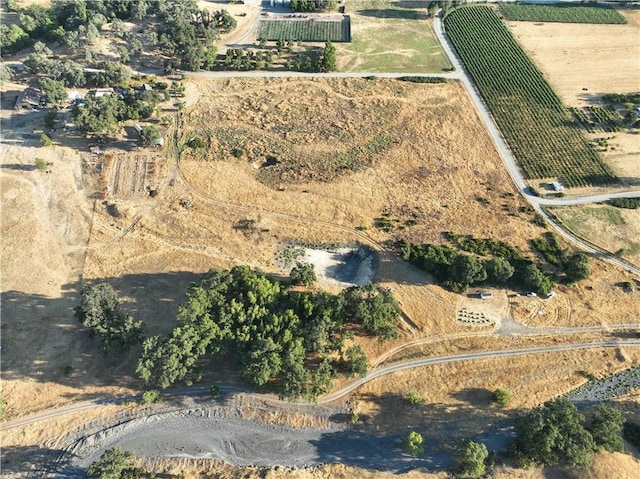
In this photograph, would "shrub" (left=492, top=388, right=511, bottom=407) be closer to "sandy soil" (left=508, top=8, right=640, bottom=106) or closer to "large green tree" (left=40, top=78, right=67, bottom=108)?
"sandy soil" (left=508, top=8, right=640, bottom=106)

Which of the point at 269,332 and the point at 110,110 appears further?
the point at 110,110

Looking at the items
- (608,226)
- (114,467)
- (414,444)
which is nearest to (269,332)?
(414,444)

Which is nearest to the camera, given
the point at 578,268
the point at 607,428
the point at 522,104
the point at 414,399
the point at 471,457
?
the point at 471,457

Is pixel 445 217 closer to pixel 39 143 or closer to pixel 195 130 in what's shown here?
pixel 195 130

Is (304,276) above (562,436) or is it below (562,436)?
above

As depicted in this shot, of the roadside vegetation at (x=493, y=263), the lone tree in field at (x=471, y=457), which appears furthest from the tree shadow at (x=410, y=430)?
the roadside vegetation at (x=493, y=263)

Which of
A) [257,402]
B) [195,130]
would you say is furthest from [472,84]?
[257,402]

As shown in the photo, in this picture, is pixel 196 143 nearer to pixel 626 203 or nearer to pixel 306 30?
pixel 306 30

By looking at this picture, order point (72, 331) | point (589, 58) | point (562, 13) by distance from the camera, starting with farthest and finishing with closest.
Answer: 1. point (562, 13)
2. point (589, 58)
3. point (72, 331)

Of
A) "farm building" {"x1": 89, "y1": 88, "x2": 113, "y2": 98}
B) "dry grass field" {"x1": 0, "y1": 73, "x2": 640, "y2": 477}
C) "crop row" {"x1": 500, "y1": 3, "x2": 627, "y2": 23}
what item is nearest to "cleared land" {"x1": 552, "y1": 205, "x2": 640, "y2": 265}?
"dry grass field" {"x1": 0, "y1": 73, "x2": 640, "y2": 477}

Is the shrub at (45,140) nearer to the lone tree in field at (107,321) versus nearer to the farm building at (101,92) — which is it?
the farm building at (101,92)
